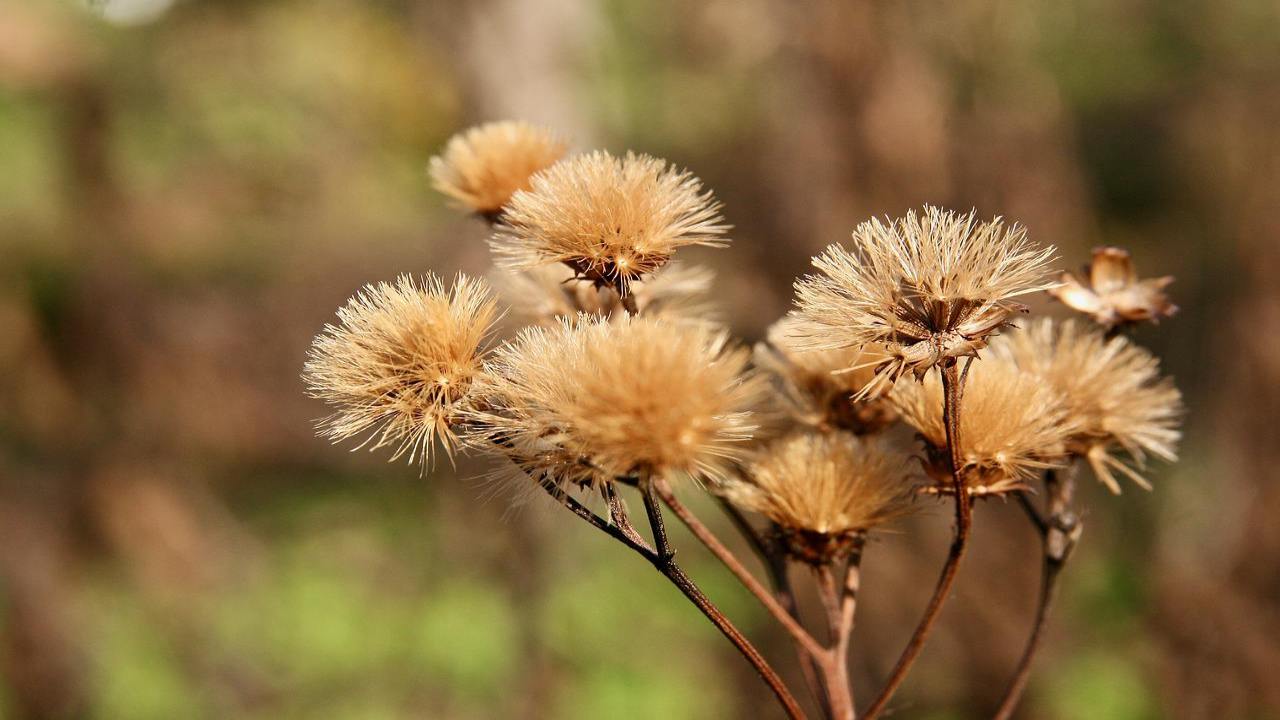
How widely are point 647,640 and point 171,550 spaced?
2.61m

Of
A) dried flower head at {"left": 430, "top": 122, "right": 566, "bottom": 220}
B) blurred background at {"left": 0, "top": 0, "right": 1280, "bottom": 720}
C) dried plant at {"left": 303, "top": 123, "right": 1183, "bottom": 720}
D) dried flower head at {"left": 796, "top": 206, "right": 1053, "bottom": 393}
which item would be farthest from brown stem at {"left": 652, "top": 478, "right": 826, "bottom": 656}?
blurred background at {"left": 0, "top": 0, "right": 1280, "bottom": 720}

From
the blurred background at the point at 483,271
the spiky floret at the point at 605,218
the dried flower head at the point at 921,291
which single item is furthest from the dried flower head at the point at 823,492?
the blurred background at the point at 483,271

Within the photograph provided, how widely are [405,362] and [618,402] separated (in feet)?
0.85

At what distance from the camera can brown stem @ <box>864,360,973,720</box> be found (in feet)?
2.39

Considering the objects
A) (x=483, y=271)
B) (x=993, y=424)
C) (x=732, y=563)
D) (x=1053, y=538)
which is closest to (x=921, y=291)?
(x=993, y=424)

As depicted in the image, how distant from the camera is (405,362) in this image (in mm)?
823

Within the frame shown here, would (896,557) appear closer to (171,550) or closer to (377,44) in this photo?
(171,550)

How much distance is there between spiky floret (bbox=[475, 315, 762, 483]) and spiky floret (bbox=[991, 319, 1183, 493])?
0.35 meters

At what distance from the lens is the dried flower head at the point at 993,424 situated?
0.79m

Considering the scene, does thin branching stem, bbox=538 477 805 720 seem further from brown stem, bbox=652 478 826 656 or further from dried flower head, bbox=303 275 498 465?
dried flower head, bbox=303 275 498 465

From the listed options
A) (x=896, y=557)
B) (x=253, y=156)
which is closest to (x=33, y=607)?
(x=896, y=557)

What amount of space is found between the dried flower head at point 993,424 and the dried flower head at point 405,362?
0.39m

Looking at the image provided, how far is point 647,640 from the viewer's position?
171 inches

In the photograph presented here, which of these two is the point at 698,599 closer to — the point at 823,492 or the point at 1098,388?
the point at 823,492
